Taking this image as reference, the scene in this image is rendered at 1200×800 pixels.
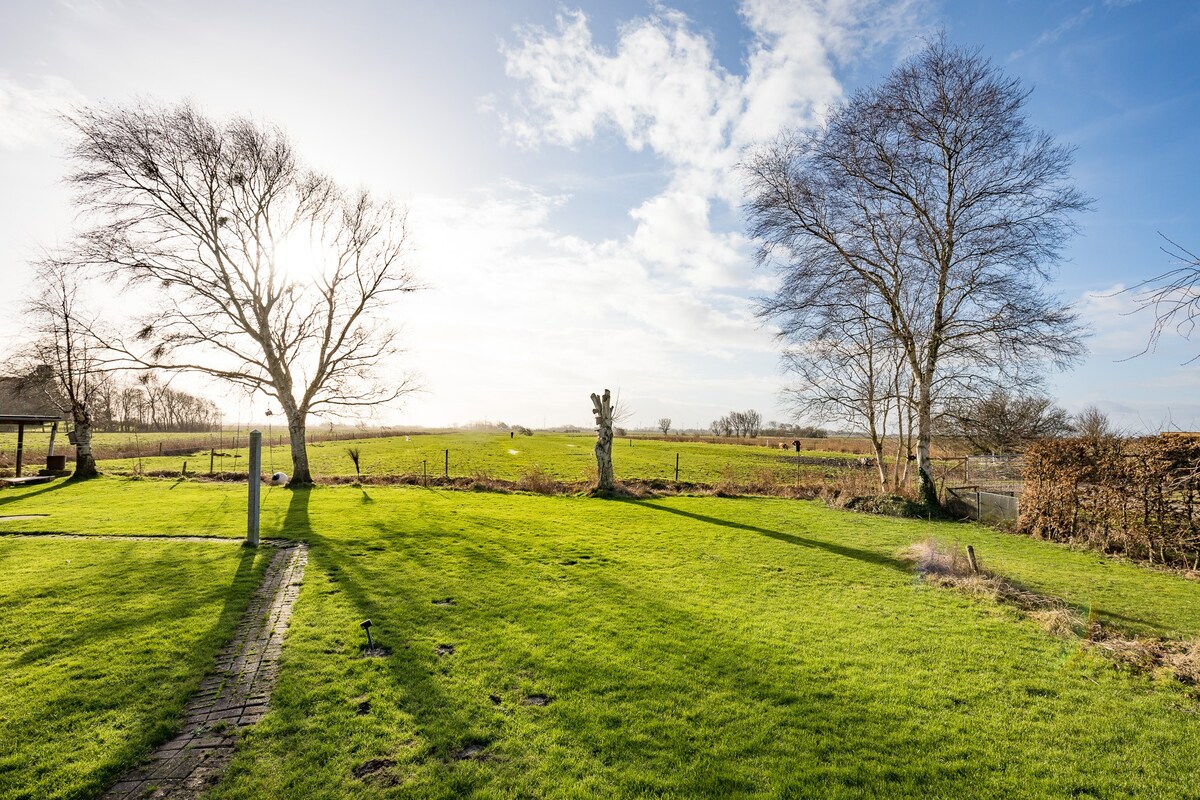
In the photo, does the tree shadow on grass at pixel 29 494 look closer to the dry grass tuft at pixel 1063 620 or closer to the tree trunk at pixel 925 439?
the dry grass tuft at pixel 1063 620

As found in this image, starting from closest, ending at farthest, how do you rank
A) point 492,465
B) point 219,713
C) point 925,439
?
point 219,713
point 925,439
point 492,465

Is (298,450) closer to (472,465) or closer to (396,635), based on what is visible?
(472,465)

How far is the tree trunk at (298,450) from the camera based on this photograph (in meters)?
21.1

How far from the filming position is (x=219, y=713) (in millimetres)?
4688

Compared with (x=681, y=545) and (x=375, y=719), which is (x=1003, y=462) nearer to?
(x=681, y=545)

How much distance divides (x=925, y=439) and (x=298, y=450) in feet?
79.9

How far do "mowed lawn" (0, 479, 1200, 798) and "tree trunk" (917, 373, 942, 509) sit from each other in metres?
5.73

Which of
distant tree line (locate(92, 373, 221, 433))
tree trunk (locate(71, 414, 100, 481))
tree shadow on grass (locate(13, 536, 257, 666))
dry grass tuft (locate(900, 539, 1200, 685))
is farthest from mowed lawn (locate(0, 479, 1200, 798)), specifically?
distant tree line (locate(92, 373, 221, 433))

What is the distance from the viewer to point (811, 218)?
17938 millimetres

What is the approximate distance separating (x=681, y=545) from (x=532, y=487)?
10.7m

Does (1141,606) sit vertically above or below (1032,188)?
below

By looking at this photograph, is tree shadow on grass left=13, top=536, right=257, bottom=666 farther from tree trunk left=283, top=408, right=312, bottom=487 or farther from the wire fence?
the wire fence

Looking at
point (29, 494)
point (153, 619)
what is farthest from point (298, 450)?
point (153, 619)

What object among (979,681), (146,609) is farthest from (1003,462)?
(146,609)
